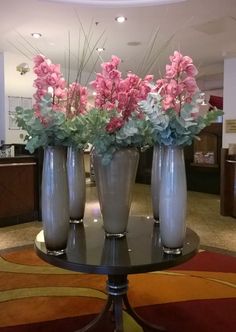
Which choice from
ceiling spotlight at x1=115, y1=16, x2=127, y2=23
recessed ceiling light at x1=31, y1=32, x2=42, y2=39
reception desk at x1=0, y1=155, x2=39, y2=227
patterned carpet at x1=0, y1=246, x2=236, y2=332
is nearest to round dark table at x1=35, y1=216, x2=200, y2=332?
patterned carpet at x1=0, y1=246, x2=236, y2=332

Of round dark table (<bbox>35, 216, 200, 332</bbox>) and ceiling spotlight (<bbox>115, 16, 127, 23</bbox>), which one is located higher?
ceiling spotlight (<bbox>115, 16, 127, 23</bbox>)

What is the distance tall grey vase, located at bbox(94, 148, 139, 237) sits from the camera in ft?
5.51

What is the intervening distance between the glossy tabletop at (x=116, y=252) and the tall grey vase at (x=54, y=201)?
8 cm

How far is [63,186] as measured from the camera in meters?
1.58

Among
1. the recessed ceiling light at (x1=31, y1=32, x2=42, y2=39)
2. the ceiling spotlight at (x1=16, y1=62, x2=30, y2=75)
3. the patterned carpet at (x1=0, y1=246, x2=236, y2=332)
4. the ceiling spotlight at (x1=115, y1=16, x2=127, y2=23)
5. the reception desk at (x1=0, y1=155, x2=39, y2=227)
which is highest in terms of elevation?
the recessed ceiling light at (x1=31, y1=32, x2=42, y2=39)

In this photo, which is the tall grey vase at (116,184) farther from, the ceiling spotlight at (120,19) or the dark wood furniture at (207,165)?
the dark wood furniture at (207,165)

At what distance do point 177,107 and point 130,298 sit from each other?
174cm

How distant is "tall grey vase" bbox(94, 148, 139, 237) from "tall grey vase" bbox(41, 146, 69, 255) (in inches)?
9.2

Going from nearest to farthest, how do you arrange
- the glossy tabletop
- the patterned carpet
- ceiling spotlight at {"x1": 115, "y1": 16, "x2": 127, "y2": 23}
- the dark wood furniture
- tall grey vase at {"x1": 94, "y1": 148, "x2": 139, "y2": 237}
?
the glossy tabletop → tall grey vase at {"x1": 94, "y1": 148, "x2": 139, "y2": 237} → the patterned carpet → ceiling spotlight at {"x1": 115, "y1": 16, "x2": 127, "y2": 23} → the dark wood furniture

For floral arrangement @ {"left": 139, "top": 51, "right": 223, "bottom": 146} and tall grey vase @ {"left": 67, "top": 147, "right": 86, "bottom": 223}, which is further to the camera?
tall grey vase @ {"left": 67, "top": 147, "right": 86, "bottom": 223}

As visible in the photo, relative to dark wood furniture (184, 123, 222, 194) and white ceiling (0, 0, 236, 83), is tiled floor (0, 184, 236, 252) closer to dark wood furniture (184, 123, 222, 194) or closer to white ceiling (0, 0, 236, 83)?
dark wood furniture (184, 123, 222, 194)

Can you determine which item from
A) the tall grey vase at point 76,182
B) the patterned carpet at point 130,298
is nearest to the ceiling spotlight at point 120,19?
the tall grey vase at point 76,182

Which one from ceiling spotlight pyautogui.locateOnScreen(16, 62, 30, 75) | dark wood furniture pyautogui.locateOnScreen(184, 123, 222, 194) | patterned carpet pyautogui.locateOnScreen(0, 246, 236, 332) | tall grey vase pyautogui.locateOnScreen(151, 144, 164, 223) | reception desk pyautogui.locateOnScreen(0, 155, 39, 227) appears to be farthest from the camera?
dark wood furniture pyautogui.locateOnScreen(184, 123, 222, 194)

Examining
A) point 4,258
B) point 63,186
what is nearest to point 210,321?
point 63,186
